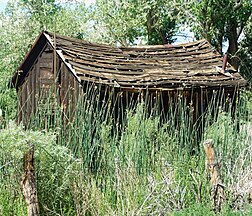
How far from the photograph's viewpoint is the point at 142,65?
31.1ft

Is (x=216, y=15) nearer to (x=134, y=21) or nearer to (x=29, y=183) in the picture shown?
(x=134, y=21)

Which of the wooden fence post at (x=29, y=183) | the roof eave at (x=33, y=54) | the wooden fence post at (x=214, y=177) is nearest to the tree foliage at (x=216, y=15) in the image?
the roof eave at (x=33, y=54)

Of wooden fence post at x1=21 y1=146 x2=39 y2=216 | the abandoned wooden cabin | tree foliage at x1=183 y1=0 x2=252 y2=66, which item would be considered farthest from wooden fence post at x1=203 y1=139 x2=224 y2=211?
tree foliage at x1=183 y1=0 x2=252 y2=66

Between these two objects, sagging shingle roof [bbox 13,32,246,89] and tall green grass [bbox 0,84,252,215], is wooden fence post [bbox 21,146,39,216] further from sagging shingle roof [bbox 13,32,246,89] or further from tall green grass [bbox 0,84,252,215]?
sagging shingle roof [bbox 13,32,246,89]

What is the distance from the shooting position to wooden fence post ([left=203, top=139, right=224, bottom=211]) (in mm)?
4688

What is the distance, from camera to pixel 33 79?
9570mm

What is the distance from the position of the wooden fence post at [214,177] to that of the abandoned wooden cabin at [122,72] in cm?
308

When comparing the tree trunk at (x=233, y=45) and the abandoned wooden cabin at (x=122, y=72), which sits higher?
the tree trunk at (x=233, y=45)

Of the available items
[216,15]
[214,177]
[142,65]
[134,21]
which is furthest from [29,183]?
[134,21]

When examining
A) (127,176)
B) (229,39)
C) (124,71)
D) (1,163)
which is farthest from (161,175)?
(229,39)

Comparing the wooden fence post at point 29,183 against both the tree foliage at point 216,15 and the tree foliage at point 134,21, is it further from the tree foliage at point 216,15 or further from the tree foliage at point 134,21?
the tree foliage at point 134,21

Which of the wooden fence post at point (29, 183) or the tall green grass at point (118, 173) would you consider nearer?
the wooden fence post at point (29, 183)

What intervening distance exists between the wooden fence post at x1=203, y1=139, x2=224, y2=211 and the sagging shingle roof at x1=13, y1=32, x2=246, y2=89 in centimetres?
328

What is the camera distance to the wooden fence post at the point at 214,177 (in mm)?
4688
